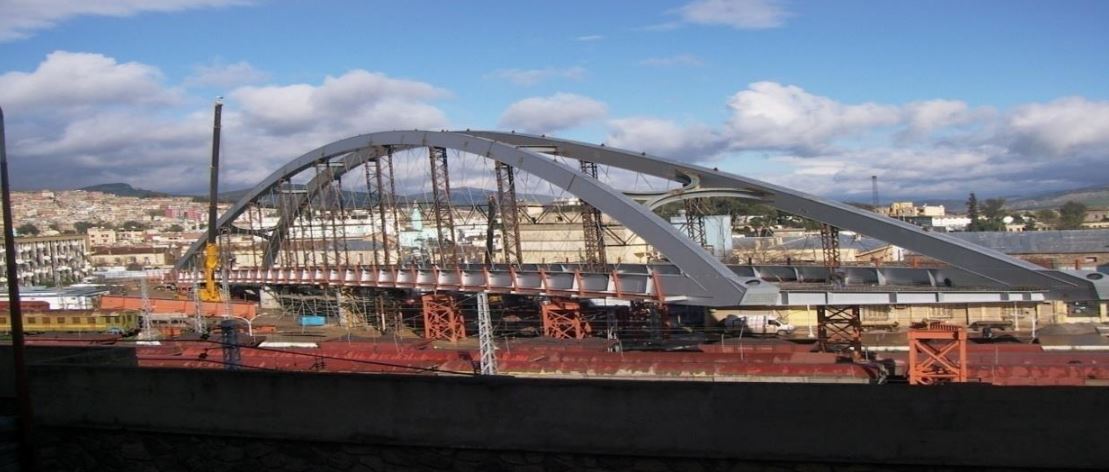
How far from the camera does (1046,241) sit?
162 ft

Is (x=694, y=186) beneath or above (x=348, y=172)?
beneath

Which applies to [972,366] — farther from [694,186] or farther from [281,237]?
[281,237]

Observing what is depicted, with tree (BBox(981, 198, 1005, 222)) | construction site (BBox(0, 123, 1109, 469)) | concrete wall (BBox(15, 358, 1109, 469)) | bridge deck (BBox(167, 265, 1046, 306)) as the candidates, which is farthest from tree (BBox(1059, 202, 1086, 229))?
concrete wall (BBox(15, 358, 1109, 469))

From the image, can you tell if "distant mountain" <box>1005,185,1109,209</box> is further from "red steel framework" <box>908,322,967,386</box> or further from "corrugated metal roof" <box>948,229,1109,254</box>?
"red steel framework" <box>908,322,967,386</box>

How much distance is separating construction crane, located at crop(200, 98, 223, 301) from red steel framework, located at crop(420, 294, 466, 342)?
2169cm

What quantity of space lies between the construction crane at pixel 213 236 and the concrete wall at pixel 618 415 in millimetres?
44414

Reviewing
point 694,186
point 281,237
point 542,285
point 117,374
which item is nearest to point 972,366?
point 694,186

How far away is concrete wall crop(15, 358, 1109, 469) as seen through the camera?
583 cm

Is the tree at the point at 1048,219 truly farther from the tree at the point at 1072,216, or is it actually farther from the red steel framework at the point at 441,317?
the red steel framework at the point at 441,317

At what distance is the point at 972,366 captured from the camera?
58.2 feet

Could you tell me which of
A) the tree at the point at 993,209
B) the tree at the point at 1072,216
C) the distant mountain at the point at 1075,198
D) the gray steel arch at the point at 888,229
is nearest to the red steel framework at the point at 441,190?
the gray steel arch at the point at 888,229

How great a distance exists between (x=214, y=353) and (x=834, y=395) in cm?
1735

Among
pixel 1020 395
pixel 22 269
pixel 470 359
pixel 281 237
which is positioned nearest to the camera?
pixel 1020 395

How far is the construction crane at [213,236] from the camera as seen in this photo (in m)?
50.7
